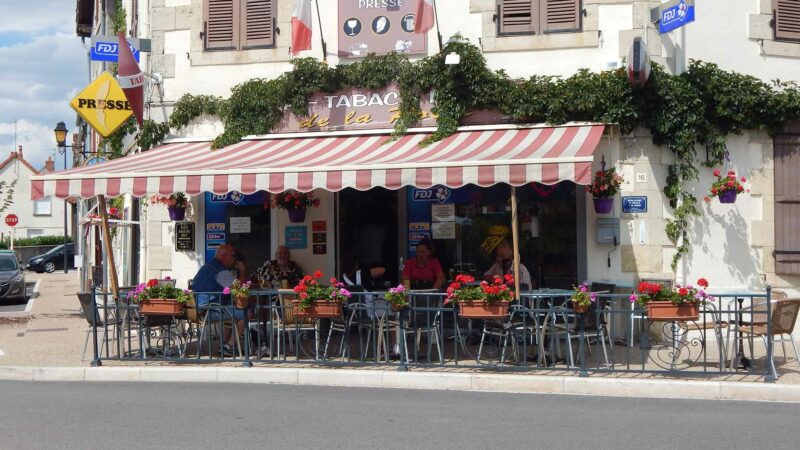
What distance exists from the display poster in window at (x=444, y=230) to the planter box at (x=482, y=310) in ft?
11.3

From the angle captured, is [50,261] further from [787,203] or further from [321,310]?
[787,203]

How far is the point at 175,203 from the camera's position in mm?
12828

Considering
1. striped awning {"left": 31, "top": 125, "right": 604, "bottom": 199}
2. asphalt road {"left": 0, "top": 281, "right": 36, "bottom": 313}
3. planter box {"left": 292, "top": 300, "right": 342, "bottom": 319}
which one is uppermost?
striped awning {"left": 31, "top": 125, "right": 604, "bottom": 199}

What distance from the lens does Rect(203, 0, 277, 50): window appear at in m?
12.9

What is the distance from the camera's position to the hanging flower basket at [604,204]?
37.4 ft

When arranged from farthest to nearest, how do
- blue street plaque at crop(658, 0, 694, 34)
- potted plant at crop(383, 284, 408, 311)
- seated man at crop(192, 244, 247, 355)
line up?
blue street plaque at crop(658, 0, 694, 34)
seated man at crop(192, 244, 247, 355)
potted plant at crop(383, 284, 408, 311)

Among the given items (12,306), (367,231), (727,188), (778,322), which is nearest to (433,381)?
(778,322)

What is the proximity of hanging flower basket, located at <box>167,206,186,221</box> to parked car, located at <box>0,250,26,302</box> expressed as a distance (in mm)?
11096

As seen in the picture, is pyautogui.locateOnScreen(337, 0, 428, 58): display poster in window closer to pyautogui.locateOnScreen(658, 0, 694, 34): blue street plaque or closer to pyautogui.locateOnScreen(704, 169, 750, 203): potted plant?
pyautogui.locateOnScreen(658, 0, 694, 34): blue street plaque

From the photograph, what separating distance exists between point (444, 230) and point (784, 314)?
4921mm

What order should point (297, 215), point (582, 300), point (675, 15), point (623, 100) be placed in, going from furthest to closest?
point (297, 215) → point (623, 100) → point (675, 15) → point (582, 300)

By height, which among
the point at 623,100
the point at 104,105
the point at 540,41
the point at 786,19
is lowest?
the point at 623,100

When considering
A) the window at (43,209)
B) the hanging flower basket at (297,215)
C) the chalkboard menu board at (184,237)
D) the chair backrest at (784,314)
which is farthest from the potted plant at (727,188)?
the window at (43,209)

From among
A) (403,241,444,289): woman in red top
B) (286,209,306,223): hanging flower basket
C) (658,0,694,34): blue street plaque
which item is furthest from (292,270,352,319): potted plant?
(658,0,694,34): blue street plaque
